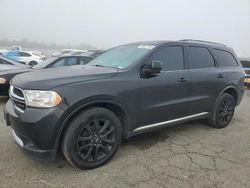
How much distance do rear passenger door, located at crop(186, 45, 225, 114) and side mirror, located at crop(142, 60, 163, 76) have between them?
0.95 meters

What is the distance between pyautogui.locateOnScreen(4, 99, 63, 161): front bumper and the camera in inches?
94.3

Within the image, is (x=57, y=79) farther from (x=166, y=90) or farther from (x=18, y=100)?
(x=166, y=90)

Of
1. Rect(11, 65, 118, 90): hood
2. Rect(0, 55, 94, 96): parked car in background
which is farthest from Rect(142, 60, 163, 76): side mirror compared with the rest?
Rect(0, 55, 94, 96): parked car in background

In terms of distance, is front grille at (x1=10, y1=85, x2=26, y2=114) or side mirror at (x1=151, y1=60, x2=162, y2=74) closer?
front grille at (x1=10, y1=85, x2=26, y2=114)

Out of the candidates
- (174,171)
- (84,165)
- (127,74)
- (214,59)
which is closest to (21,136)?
(84,165)

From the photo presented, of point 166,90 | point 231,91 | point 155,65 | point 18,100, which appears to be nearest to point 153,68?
point 155,65

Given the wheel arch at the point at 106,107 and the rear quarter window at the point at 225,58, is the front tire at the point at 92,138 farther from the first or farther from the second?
the rear quarter window at the point at 225,58

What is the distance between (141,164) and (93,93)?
3.96 ft

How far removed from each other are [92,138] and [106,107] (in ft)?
1.48

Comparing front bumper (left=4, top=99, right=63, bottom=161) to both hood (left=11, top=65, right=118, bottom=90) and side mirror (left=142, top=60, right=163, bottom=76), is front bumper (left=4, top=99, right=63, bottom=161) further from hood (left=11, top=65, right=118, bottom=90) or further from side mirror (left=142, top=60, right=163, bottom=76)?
side mirror (left=142, top=60, right=163, bottom=76)

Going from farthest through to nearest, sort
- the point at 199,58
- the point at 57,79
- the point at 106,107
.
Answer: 1. the point at 199,58
2. the point at 106,107
3. the point at 57,79

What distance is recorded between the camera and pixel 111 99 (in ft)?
9.19

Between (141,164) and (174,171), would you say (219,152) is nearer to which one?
(174,171)

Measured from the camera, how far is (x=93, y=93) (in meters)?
2.65
